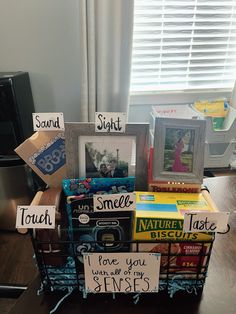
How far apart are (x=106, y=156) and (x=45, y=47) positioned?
1453 millimetres

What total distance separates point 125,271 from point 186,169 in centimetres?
25

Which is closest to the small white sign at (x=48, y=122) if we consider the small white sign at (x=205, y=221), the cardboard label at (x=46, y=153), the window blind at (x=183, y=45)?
the cardboard label at (x=46, y=153)

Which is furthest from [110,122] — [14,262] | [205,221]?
[14,262]

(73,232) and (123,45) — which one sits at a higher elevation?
(123,45)

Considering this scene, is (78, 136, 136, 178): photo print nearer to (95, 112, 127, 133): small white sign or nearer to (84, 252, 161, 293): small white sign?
(95, 112, 127, 133): small white sign

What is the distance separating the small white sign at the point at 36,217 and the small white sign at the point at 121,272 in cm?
9

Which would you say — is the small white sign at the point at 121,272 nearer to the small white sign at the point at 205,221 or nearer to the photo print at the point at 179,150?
the small white sign at the point at 205,221

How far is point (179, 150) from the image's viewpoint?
603 millimetres

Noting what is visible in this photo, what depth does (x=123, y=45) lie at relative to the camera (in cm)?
165

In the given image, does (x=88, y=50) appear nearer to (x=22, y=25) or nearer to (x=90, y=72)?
(x=90, y=72)

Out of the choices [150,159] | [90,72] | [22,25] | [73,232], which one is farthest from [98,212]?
[22,25]

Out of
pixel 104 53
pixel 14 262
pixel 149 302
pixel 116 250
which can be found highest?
pixel 104 53

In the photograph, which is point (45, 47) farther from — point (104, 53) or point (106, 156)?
point (106, 156)

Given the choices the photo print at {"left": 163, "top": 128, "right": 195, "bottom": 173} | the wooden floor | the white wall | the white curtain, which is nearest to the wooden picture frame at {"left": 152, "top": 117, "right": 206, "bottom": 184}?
the photo print at {"left": 163, "top": 128, "right": 195, "bottom": 173}
